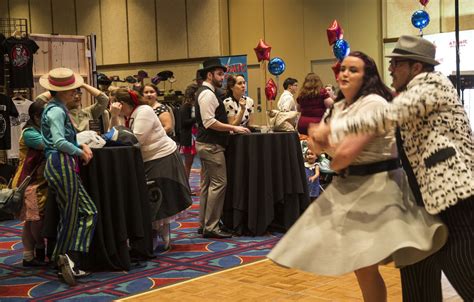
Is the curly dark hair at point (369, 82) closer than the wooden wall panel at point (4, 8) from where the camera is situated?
Yes

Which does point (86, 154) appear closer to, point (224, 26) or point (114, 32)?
point (224, 26)

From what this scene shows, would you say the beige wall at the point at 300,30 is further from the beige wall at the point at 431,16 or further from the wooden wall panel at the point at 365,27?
the beige wall at the point at 431,16

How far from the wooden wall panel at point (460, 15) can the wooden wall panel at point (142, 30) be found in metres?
7.11

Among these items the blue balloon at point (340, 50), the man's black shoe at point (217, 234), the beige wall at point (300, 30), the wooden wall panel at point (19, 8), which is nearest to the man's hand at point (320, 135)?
the man's black shoe at point (217, 234)

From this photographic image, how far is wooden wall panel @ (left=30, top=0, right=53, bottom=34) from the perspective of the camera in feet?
61.6

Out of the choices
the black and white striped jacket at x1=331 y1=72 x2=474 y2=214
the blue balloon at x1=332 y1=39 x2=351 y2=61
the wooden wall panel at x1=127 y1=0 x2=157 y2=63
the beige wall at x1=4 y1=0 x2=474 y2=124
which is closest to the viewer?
the black and white striped jacket at x1=331 y1=72 x2=474 y2=214

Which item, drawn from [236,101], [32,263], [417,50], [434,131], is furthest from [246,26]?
[434,131]

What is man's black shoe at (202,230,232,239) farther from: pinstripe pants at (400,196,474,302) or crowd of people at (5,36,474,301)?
pinstripe pants at (400,196,474,302)

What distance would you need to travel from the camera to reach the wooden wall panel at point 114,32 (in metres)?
17.2

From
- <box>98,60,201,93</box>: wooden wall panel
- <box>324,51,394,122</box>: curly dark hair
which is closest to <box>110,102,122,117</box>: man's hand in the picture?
<box>324,51,394,122</box>: curly dark hair

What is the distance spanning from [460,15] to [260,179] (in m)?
7.12

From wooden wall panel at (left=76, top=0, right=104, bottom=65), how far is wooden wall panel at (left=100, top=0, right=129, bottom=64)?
5.7 inches

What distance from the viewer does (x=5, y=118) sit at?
7855 mm

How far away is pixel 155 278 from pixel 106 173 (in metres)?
0.81
